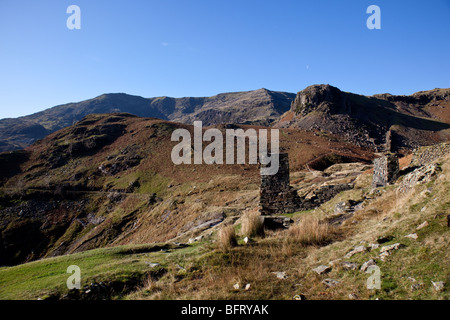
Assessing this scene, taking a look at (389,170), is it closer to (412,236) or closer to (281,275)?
(412,236)

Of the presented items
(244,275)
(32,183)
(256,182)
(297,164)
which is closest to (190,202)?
(256,182)

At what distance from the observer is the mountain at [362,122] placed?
73562 millimetres

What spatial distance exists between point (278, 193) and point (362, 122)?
81017mm

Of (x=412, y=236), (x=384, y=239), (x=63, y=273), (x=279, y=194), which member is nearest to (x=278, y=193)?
(x=279, y=194)

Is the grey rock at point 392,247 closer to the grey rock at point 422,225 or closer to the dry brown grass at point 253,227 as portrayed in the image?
the grey rock at point 422,225

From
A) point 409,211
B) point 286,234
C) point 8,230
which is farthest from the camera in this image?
point 8,230

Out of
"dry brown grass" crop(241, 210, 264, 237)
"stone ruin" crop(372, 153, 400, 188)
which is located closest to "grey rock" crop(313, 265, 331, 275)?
"dry brown grass" crop(241, 210, 264, 237)

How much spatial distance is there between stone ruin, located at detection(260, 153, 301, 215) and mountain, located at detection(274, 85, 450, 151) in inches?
2456

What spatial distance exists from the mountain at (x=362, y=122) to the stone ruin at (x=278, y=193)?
205 ft

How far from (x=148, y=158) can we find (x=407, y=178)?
2063 inches

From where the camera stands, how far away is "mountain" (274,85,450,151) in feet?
241

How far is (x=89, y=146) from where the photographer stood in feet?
221

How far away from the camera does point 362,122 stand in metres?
83.2
